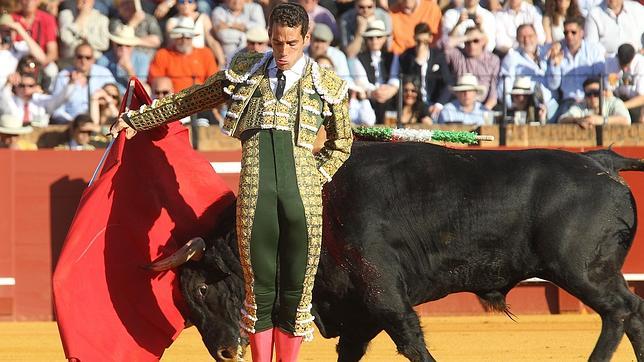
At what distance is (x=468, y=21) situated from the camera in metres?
9.77

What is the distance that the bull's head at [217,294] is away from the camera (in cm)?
529

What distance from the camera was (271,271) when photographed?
442 centimetres

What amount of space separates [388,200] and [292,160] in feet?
3.45

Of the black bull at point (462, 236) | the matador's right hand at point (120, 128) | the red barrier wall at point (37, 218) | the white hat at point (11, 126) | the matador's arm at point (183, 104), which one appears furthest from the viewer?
the white hat at point (11, 126)

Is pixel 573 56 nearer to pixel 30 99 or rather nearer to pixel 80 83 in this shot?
pixel 80 83

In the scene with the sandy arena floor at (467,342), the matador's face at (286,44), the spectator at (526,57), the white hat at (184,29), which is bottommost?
the sandy arena floor at (467,342)

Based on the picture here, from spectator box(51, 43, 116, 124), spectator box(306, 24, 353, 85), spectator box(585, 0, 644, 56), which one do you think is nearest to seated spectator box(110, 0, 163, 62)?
spectator box(51, 43, 116, 124)

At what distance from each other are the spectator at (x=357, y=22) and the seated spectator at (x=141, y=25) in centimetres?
148

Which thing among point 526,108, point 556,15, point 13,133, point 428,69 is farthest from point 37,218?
point 556,15

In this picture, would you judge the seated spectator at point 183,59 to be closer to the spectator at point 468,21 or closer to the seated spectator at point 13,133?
the seated spectator at point 13,133

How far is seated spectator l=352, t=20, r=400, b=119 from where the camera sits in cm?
942

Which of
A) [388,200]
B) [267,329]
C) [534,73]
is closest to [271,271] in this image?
[267,329]

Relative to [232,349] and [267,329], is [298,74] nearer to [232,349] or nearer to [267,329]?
[267,329]

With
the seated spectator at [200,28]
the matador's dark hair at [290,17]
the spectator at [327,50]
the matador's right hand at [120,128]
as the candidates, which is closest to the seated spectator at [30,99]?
the seated spectator at [200,28]
